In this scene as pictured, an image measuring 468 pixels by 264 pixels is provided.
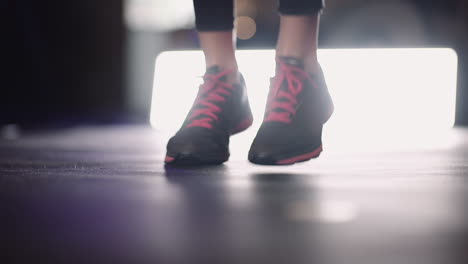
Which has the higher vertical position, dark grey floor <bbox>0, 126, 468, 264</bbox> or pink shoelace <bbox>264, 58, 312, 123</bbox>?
pink shoelace <bbox>264, 58, 312, 123</bbox>

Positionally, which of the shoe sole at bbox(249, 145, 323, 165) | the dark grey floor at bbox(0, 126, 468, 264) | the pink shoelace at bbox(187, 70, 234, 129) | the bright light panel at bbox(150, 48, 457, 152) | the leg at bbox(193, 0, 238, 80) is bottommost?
the bright light panel at bbox(150, 48, 457, 152)

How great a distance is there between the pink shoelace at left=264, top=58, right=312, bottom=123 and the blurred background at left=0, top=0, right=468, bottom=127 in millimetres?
2004

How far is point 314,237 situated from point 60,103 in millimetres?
3584

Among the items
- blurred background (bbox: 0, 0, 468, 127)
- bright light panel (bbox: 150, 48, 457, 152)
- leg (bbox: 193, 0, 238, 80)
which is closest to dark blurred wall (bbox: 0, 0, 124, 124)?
blurred background (bbox: 0, 0, 468, 127)

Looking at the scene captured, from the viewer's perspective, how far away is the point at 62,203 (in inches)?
29.2

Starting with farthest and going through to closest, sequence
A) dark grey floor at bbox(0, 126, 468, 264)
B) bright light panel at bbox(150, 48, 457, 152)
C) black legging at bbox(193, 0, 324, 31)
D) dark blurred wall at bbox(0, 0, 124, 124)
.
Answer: dark blurred wall at bbox(0, 0, 124, 124) → bright light panel at bbox(150, 48, 457, 152) → black legging at bbox(193, 0, 324, 31) → dark grey floor at bbox(0, 126, 468, 264)

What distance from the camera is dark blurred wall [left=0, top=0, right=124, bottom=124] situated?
129 inches

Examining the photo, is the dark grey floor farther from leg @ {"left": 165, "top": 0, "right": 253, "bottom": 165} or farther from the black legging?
the black legging

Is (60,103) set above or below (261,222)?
below

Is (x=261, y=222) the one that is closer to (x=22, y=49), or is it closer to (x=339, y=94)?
(x=339, y=94)

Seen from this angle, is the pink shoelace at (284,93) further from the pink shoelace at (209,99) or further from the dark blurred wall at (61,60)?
the dark blurred wall at (61,60)

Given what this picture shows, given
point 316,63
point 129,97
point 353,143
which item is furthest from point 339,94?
point 129,97

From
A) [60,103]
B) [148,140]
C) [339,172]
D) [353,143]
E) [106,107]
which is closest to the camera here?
[339,172]

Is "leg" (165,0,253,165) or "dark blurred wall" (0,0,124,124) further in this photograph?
"dark blurred wall" (0,0,124,124)
